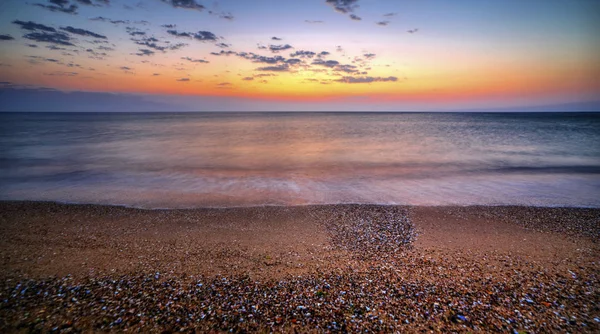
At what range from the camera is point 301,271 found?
5418mm

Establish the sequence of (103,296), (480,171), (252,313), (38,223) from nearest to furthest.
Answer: (252,313)
(103,296)
(38,223)
(480,171)

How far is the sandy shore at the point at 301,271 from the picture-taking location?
411cm

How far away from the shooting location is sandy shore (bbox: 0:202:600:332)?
13.5 ft

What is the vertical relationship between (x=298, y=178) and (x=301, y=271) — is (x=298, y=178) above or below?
below

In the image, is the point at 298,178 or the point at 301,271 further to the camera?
the point at 298,178

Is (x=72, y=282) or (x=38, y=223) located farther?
(x=38, y=223)

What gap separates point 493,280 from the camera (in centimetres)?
505

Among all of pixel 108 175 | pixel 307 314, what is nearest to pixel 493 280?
pixel 307 314

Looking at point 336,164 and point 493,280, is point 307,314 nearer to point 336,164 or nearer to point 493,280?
point 493,280

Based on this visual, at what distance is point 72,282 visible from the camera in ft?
16.5

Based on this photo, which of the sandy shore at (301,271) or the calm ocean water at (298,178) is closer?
the sandy shore at (301,271)

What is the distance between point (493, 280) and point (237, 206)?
313 inches

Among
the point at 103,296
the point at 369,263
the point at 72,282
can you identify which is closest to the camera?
the point at 103,296

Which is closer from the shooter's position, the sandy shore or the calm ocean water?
the sandy shore
